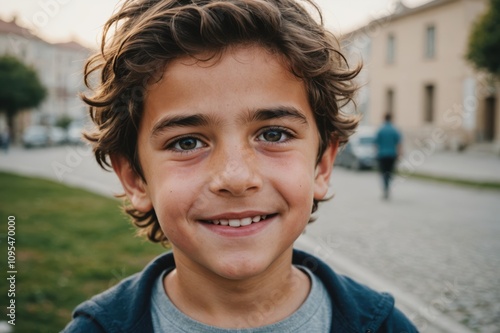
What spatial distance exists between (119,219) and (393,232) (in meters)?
4.44

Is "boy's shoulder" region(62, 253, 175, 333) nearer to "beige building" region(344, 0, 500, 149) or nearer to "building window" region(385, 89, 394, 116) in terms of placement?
"beige building" region(344, 0, 500, 149)

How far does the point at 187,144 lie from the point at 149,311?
604 mm

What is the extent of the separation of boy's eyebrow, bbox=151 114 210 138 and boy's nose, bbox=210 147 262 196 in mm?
115

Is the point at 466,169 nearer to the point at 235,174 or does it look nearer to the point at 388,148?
the point at 388,148

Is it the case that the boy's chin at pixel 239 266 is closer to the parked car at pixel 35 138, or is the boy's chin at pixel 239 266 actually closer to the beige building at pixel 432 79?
the beige building at pixel 432 79

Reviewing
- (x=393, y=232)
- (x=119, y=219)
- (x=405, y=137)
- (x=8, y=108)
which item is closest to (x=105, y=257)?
(x=119, y=219)

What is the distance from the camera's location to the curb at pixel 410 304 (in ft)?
13.6

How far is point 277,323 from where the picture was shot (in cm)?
173

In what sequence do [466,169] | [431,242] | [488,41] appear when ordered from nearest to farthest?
[431,242], [466,169], [488,41]

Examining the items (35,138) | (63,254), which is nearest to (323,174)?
(63,254)

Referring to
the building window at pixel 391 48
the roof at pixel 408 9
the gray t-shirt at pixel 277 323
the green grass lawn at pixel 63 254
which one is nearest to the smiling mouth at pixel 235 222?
the gray t-shirt at pixel 277 323

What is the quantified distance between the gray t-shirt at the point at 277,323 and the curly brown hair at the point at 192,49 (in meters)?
0.47

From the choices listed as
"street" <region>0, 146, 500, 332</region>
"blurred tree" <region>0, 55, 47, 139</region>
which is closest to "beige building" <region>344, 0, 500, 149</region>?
"street" <region>0, 146, 500, 332</region>

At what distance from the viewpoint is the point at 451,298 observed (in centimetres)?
486
